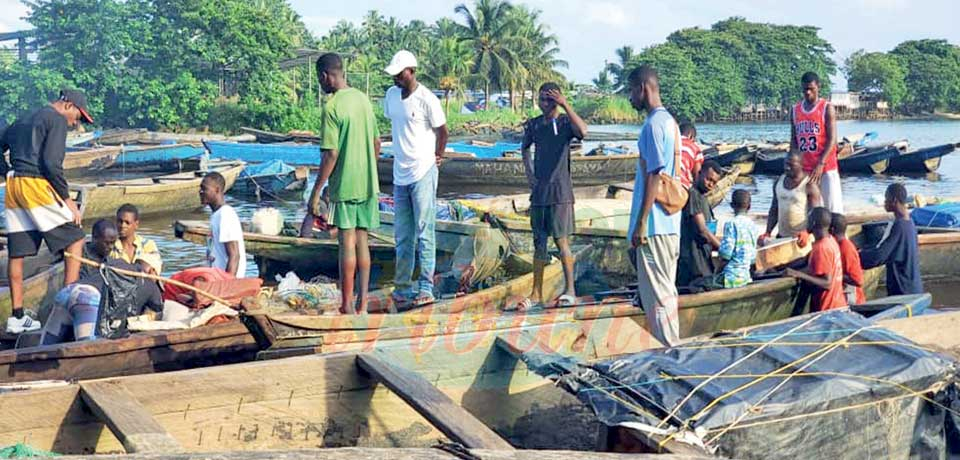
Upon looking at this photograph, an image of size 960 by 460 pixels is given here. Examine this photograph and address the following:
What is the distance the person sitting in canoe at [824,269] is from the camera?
666 cm

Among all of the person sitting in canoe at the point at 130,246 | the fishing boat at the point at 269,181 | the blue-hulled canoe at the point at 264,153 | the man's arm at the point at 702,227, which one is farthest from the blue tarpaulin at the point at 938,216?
the blue-hulled canoe at the point at 264,153

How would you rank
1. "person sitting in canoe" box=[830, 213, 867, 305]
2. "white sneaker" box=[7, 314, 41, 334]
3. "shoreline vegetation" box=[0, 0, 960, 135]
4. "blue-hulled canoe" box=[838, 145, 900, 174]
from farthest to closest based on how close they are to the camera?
1. "shoreline vegetation" box=[0, 0, 960, 135]
2. "blue-hulled canoe" box=[838, 145, 900, 174]
3. "person sitting in canoe" box=[830, 213, 867, 305]
4. "white sneaker" box=[7, 314, 41, 334]

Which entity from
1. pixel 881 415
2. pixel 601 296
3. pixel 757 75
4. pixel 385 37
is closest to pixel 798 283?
pixel 601 296

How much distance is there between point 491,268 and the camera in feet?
25.4

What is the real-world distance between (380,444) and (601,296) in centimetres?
285

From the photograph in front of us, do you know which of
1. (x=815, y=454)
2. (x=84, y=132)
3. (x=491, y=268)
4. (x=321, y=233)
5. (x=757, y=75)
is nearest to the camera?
(x=815, y=454)

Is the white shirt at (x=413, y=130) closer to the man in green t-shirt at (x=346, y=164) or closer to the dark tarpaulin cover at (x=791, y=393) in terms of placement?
the man in green t-shirt at (x=346, y=164)

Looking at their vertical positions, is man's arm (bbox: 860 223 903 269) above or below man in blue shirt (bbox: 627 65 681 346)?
below

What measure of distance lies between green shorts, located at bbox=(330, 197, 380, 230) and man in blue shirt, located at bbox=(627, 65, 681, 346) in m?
1.68

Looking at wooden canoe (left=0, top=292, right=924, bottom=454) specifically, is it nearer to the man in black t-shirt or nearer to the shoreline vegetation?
the man in black t-shirt

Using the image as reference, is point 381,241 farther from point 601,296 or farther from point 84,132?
point 84,132

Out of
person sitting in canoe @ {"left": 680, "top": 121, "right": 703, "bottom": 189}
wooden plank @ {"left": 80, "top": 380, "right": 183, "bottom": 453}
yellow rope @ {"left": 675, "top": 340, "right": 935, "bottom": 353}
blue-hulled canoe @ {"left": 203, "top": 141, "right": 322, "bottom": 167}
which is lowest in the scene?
yellow rope @ {"left": 675, "top": 340, "right": 935, "bottom": 353}

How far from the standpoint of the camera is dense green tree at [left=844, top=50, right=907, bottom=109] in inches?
3039

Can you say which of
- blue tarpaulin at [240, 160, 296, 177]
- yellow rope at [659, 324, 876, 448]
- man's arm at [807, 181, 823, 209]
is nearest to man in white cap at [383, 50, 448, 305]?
yellow rope at [659, 324, 876, 448]
